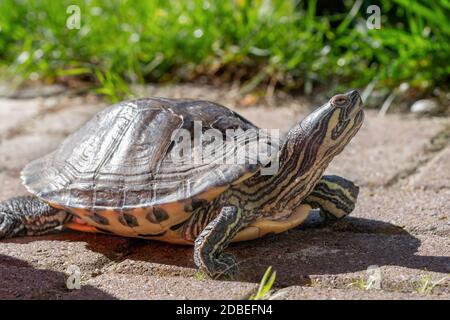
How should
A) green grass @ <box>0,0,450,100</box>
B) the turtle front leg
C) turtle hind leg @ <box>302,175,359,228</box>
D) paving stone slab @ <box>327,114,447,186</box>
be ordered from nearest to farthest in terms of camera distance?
the turtle front leg < turtle hind leg @ <box>302,175,359,228</box> < paving stone slab @ <box>327,114,447,186</box> < green grass @ <box>0,0,450,100</box>

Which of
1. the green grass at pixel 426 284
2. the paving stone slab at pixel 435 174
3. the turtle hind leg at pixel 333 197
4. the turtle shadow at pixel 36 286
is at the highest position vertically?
the turtle hind leg at pixel 333 197

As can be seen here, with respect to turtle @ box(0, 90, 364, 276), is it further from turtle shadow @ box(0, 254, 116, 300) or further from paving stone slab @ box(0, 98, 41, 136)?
paving stone slab @ box(0, 98, 41, 136)

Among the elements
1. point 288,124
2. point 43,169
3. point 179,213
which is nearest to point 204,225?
point 179,213

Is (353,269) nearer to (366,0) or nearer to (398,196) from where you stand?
(398,196)

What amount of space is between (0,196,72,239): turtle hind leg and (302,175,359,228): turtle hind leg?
979mm

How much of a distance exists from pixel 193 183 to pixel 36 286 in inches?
24.7

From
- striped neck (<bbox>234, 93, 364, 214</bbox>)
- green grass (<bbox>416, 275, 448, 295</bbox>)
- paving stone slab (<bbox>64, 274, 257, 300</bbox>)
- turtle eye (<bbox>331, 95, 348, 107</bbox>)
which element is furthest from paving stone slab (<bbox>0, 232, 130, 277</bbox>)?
green grass (<bbox>416, 275, 448, 295</bbox>)

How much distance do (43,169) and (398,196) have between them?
1.51 metres

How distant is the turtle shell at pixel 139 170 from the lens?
2721mm

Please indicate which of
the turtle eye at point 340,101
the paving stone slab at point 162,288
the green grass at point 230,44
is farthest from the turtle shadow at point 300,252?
the green grass at point 230,44

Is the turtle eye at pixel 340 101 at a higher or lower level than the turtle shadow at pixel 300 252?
higher

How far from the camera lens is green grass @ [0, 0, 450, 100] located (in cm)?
464

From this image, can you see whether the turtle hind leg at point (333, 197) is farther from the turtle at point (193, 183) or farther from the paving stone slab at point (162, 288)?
the paving stone slab at point (162, 288)

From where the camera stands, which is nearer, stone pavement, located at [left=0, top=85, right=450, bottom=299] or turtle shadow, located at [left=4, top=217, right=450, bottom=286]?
stone pavement, located at [left=0, top=85, right=450, bottom=299]
